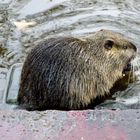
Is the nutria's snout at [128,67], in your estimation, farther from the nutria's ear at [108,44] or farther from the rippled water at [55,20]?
the rippled water at [55,20]

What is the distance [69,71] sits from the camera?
13.5ft

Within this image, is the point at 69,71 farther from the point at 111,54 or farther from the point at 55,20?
the point at 55,20

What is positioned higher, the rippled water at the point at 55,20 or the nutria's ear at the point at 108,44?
the rippled water at the point at 55,20

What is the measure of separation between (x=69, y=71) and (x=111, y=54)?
531 millimetres

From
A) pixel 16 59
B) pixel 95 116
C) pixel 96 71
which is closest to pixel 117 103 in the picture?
pixel 96 71

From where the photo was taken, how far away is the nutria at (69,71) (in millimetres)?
4086

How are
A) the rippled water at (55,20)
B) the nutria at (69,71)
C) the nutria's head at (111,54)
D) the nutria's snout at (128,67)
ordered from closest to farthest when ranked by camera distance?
the nutria at (69,71)
the nutria's head at (111,54)
the nutria's snout at (128,67)
the rippled water at (55,20)

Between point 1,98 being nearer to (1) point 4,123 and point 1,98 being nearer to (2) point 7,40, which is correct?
(2) point 7,40

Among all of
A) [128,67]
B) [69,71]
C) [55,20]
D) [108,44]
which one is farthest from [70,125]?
[55,20]

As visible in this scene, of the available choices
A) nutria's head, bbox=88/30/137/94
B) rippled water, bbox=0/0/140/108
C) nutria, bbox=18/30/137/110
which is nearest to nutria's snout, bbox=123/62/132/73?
nutria's head, bbox=88/30/137/94

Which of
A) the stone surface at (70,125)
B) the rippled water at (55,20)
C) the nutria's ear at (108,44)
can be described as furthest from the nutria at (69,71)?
the stone surface at (70,125)

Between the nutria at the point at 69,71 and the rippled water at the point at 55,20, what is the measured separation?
763mm

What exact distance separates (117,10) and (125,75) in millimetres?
1352

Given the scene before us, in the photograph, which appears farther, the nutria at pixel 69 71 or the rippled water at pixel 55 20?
the rippled water at pixel 55 20
